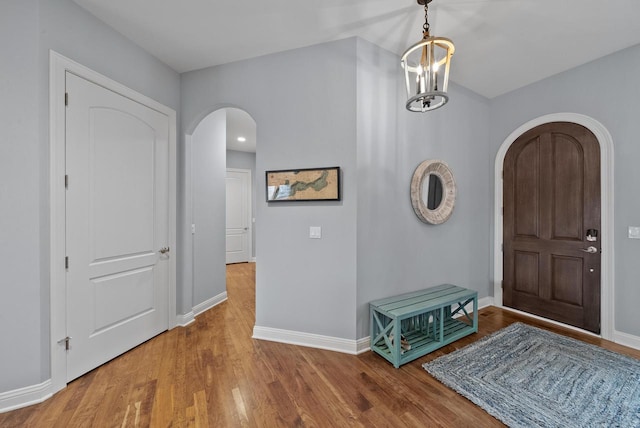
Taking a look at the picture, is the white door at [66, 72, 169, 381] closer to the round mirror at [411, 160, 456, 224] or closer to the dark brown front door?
the round mirror at [411, 160, 456, 224]

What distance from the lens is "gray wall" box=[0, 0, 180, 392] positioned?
1.64 meters

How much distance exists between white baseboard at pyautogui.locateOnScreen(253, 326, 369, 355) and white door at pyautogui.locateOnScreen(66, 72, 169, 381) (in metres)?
1.07

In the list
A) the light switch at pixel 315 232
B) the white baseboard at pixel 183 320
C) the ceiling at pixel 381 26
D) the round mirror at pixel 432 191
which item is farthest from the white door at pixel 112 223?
the round mirror at pixel 432 191

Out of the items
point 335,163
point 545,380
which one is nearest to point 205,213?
point 335,163

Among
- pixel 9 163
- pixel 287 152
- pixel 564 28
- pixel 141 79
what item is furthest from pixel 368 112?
pixel 9 163

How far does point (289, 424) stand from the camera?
154cm

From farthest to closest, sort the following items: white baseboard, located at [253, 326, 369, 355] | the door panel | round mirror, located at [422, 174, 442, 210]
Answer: the door panel, round mirror, located at [422, 174, 442, 210], white baseboard, located at [253, 326, 369, 355]

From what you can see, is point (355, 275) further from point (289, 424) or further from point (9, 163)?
point (9, 163)

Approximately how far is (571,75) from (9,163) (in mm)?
4895

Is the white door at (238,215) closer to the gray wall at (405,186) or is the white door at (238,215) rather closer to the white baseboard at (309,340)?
the white baseboard at (309,340)

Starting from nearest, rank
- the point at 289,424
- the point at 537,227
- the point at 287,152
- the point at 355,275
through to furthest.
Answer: the point at 289,424 < the point at 355,275 < the point at 287,152 < the point at 537,227

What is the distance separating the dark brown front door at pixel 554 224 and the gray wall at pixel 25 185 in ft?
14.7

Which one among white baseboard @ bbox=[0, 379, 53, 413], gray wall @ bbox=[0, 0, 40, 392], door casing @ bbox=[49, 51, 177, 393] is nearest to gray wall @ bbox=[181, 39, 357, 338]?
door casing @ bbox=[49, 51, 177, 393]

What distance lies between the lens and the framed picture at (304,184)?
7.73 ft
